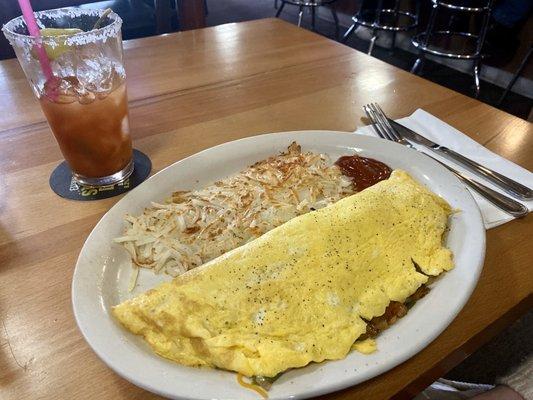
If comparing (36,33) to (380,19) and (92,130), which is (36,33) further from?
(380,19)

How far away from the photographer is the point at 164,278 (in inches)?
39.7

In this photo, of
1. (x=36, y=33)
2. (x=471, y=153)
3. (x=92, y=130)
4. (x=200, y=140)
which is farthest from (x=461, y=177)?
(x=36, y=33)

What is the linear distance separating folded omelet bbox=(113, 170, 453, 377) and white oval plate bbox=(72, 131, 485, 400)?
33mm

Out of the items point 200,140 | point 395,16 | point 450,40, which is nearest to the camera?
point 200,140

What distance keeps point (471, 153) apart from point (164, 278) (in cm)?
105

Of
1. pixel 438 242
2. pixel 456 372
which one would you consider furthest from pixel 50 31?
pixel 456 372

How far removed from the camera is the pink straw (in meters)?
1.02

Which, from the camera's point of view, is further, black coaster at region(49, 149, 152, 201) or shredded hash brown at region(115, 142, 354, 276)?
black coaster at region(49, 149, 152, 201)

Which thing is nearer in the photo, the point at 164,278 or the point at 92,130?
the point at 164,278

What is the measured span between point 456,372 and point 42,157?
5.67ft

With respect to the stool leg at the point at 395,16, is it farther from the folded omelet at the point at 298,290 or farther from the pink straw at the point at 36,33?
the pink straw at the point at 36,33

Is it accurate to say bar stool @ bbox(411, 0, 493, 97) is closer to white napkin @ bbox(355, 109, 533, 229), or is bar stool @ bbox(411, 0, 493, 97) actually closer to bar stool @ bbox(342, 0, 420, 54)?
bar stool @ bbox(342, 0, 420, 54)

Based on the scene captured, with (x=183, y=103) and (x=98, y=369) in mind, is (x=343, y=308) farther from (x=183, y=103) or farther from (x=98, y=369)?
(x=183, y=103)

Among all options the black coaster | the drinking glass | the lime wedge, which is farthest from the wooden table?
the lime wedge
